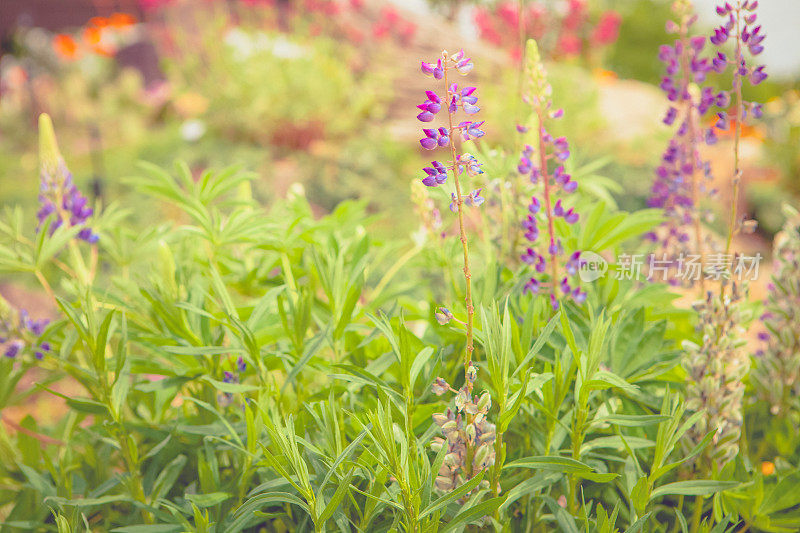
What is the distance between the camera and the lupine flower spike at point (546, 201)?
0.97 meters

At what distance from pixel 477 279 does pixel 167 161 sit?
468 centimetres

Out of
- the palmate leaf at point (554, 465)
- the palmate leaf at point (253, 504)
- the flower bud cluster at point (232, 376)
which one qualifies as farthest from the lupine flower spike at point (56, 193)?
the palmate leaf at point (554, 465)

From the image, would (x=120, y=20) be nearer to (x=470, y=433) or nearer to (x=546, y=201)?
(x=546, y=201)

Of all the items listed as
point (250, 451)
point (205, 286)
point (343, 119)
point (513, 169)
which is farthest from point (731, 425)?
point (343, 119)

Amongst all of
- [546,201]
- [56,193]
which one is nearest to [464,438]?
[546,201]

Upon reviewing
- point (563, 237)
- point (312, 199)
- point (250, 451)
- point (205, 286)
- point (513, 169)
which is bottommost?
point (312, 199)

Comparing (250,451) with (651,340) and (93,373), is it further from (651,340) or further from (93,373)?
(651,340)

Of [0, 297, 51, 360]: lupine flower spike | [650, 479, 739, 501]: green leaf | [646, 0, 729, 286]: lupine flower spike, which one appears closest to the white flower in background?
[0, 297, 51, 360]: lupine flower spike

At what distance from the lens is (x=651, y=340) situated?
1.03 meters

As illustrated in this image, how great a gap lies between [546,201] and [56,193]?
1.01 m

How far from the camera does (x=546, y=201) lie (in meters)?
1.01

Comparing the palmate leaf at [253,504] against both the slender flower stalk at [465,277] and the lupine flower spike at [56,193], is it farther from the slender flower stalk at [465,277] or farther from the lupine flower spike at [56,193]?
the lupine flower spike at [56,193]

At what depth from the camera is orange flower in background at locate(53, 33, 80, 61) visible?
9.78 meters

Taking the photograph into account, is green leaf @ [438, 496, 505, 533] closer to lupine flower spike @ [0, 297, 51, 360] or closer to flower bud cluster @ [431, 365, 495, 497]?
flower bud cluster @ [431, 365, 495, 497]
